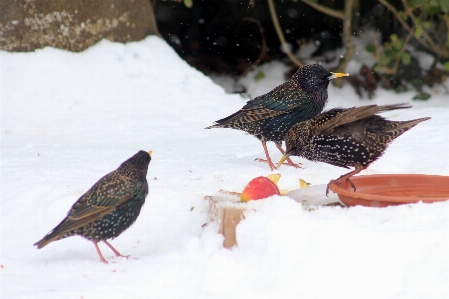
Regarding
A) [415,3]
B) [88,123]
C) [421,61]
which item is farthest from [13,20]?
[421,61]

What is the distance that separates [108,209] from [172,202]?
1.82ft

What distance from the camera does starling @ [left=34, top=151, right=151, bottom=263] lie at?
3631mm

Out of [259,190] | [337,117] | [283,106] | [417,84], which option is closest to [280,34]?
[417,84]

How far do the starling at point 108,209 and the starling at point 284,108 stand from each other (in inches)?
57.0

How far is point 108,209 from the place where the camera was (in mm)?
3686

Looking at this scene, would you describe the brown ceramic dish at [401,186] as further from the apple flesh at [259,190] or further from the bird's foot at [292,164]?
the bird's foot at [292,164]

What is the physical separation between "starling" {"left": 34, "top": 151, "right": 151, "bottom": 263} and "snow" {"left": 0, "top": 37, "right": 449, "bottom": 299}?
16cm

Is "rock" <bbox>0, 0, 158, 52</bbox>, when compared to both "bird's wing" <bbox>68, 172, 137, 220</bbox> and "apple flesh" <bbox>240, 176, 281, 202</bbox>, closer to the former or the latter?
"bird's wing" <bbox>68, 172, 137, 220</bbox>

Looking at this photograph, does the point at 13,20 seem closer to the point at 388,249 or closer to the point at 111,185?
the point at 111,185

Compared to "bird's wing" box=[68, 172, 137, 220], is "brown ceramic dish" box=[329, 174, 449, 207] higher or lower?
higher

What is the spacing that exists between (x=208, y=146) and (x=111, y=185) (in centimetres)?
203

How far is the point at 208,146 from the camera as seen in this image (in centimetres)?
573

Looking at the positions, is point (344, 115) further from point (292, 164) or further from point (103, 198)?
point (103, 198)

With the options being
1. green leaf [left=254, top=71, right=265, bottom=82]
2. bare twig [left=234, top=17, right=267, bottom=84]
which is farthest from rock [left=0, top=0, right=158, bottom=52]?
green leaf [left=254, top=71, right=265, bottom=82]
